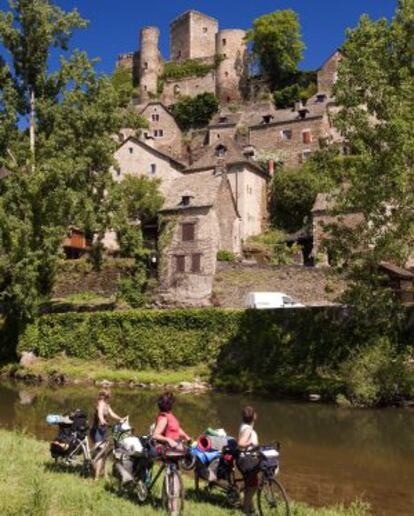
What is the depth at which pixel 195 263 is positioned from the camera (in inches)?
1761

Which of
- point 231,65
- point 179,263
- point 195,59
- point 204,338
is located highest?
point 195,59

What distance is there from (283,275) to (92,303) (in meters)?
13.3

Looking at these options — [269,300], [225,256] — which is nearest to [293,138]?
[225,256]

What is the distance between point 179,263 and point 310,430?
2684 centimetres

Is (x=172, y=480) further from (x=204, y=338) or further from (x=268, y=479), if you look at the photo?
(x=204, y=338)

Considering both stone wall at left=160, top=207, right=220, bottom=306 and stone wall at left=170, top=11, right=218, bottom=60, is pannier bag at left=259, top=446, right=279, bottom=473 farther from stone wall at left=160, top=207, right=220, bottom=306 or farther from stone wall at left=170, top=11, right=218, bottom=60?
stone wall at left=170, top=11, right=218, bottom=60

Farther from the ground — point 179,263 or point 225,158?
point 225,158

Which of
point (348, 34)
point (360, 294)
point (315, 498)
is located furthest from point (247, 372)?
point (315, 498)

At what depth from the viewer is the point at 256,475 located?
938cm

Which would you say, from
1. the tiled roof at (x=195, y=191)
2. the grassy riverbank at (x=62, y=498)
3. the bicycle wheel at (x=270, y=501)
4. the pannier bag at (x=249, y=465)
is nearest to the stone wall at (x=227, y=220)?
the tiled roof at (x=195, y=191)

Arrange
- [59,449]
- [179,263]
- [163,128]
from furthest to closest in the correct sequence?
1. [163,128]
2. [179,263]
3. [59,449]

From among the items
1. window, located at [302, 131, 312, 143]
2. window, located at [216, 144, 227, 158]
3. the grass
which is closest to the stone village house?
window, located at [216, 144, 227, 158]

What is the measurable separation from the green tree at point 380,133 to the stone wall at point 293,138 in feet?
132

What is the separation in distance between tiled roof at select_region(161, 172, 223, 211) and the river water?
19339 mm
